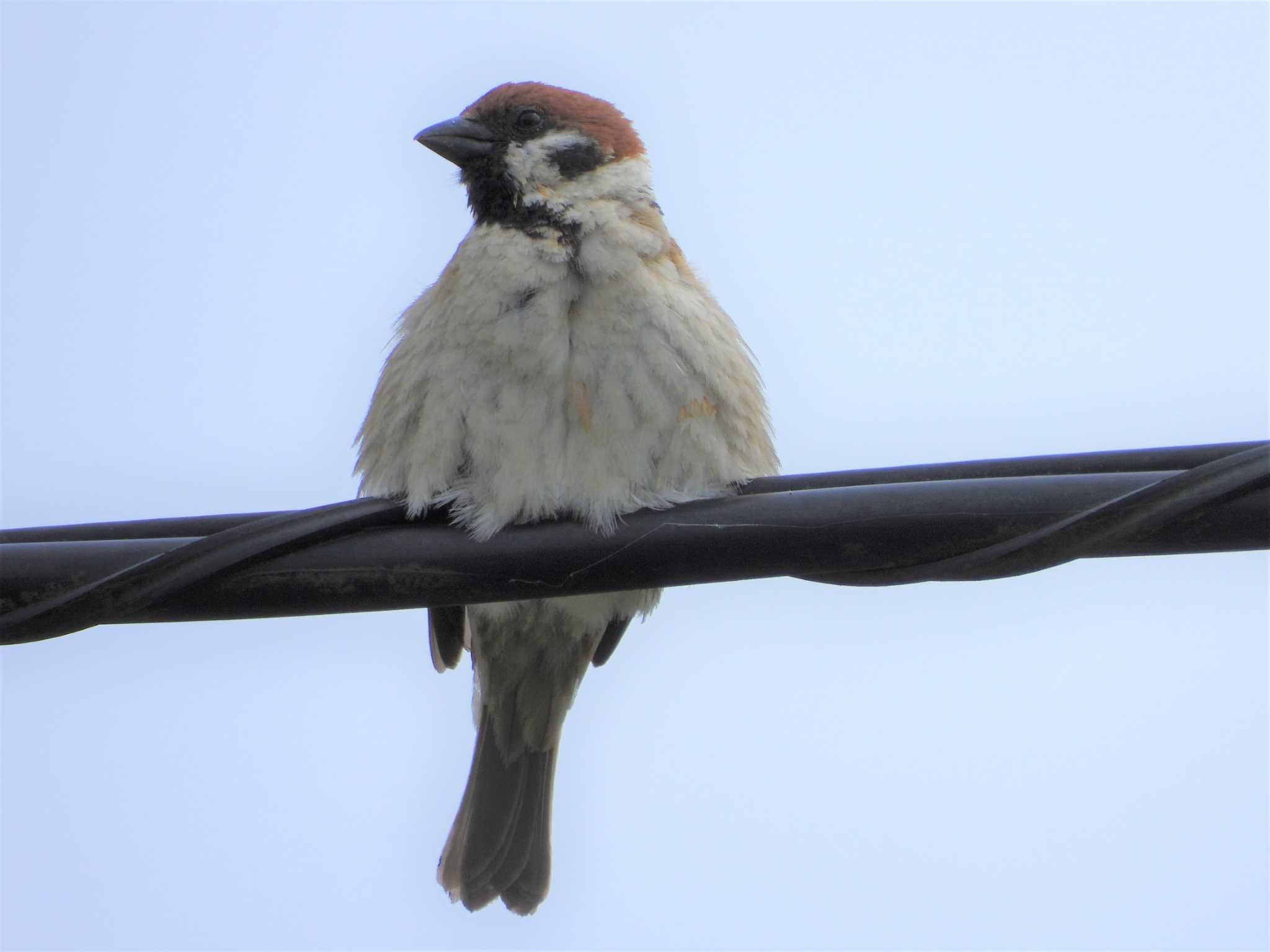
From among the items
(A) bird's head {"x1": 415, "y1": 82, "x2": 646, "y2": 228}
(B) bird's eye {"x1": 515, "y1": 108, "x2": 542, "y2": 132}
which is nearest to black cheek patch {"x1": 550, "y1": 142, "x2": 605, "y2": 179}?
→ (A) bird's head {"x1": 415, "y1": 82, "x2": 646, "y2": 228}

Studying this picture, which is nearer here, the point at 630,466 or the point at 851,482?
the point at 851,482

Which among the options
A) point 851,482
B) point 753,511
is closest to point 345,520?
point 753,511

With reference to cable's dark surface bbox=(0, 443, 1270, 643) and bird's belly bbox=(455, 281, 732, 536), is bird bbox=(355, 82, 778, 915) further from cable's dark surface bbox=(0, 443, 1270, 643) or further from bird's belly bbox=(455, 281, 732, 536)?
cable's dark surface bbox=(0, 443, 1270, 643)

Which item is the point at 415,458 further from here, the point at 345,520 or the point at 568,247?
the point at 345,520

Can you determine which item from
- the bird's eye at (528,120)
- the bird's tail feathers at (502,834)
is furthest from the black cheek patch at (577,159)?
the bird's tail feathers at (502,834)

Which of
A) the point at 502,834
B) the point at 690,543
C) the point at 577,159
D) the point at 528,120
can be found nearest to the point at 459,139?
the point at 528,120

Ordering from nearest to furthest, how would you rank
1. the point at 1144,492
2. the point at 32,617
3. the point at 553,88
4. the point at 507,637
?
the point at 1144,492 < the point at 32,617 < the point at 507,637 < the point at 553,88

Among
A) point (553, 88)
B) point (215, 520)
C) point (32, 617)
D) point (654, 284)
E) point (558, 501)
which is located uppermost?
point (553, 88)
